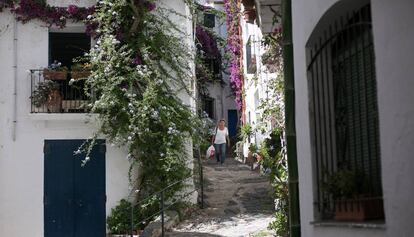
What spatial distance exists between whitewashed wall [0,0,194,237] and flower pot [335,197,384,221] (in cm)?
898

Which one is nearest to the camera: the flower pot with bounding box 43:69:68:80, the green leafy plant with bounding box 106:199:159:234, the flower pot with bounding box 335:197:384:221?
the flower pot with bounding box 335:197:384:221

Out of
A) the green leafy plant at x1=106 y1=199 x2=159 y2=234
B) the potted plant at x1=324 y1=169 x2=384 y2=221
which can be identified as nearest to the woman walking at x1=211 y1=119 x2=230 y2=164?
the green leafy plant at x1=106 y1=199 x2=159 y2=234

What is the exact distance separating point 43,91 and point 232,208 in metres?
4.91

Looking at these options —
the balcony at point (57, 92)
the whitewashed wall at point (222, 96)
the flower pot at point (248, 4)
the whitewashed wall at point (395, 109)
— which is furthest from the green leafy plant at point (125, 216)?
the whitewashed wall at point (222, 96)

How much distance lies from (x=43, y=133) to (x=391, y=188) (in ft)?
34.6

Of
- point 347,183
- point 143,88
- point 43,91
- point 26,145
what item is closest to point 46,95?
point 43,91

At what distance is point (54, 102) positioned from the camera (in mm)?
13555

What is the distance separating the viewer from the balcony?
Result: 13477mm

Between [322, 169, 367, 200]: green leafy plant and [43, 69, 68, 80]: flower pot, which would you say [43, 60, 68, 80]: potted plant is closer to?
[43, 69, 68, 80]: flower pot

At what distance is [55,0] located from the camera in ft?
46.5

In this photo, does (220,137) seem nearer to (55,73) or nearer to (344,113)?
(55,73)

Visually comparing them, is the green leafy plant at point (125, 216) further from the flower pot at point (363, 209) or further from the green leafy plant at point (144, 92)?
the flower pot at point (363, 209)

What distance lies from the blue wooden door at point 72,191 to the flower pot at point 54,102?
2.37ft

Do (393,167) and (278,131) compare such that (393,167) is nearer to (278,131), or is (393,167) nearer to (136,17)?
(278,131)
